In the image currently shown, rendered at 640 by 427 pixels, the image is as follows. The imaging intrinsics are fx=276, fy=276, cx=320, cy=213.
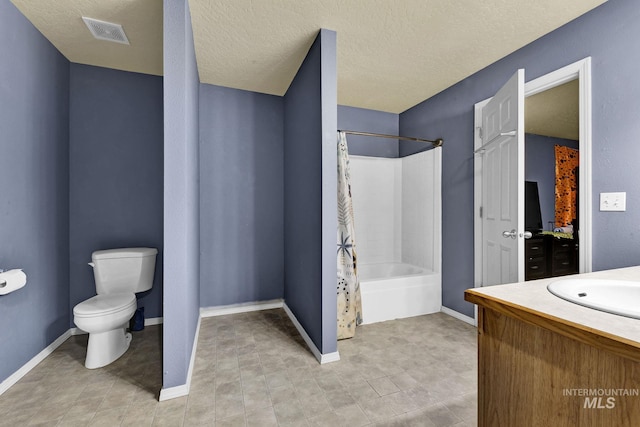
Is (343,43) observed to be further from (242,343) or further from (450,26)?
(242,343)

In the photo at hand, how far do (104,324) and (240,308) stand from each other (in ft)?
4.29

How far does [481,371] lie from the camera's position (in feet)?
3.19

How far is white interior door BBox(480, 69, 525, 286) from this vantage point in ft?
6.15

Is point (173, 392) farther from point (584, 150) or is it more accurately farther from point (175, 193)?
point (584, 150)

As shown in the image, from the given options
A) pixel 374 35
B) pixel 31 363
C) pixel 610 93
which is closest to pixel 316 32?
pixel 374 35

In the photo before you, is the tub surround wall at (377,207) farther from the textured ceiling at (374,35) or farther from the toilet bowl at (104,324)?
the toilet bowl at (104,324)

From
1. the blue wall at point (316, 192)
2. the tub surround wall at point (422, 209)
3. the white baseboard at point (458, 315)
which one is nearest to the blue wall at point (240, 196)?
the blue wall at point (316, 192)

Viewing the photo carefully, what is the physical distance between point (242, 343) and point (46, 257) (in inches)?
64.6

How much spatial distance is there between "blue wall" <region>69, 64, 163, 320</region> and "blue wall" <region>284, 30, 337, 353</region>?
1376 mm

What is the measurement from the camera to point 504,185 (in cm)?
210

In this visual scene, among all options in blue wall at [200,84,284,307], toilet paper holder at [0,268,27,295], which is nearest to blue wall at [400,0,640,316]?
blue wall at [200,84,284,307]

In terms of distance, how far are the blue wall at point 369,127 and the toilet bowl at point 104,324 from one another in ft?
9.16

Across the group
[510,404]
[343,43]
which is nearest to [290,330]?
[510,404]

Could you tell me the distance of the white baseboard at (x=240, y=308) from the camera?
290cm
